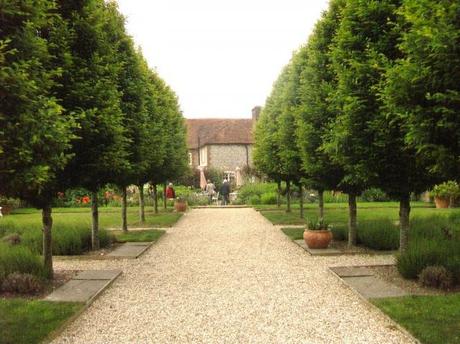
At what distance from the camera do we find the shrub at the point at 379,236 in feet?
41.3

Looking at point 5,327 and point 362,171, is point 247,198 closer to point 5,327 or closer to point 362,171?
point 362,171

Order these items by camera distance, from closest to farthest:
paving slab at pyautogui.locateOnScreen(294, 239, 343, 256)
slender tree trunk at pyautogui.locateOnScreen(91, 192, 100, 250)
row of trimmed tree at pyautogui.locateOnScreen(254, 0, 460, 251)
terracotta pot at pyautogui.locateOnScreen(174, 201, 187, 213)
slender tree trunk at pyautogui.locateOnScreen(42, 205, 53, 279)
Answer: row of trimmed tree at pyautogui.locateOnScreen(254, 0, 460, 251) < slender tree trunk at pyautogui.locateOnScreen(42, 205, 53, 279) < paving slab at pyautogui.locateOnScreen(294, 239, 343, 256) < slender tree trunk at pyautogui.locateOnScreen(91, 192, 100, 250) < terracotta pot at pyautogui.locateOnScreen(174, 201, 187, 213)

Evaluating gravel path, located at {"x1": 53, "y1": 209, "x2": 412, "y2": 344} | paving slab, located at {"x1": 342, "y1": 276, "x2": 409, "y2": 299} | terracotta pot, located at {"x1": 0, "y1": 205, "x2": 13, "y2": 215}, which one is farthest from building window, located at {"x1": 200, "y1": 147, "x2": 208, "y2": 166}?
paving slab, located at {"x1": 342, "y1": 276, "x2": 409, "y2": 299}

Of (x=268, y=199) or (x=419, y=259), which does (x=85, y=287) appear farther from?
(x=268, y=199)

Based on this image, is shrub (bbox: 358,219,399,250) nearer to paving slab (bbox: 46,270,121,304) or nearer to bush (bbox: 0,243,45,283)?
paving slab (bbox: 46,270,121,304)

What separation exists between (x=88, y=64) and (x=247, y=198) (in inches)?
957

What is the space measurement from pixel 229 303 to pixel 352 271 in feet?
9.78

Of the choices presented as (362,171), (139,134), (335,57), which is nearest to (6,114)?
(362,171)

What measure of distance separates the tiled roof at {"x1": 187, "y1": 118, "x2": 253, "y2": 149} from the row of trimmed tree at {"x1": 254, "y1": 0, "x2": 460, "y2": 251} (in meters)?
33.0

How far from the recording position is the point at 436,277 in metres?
8.24

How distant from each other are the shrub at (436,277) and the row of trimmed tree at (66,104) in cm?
607

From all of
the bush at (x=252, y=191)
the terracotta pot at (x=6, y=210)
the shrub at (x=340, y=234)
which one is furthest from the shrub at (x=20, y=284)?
the bush at (x=252, y=191)

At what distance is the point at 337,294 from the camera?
8.29m

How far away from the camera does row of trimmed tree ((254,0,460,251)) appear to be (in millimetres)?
5609
